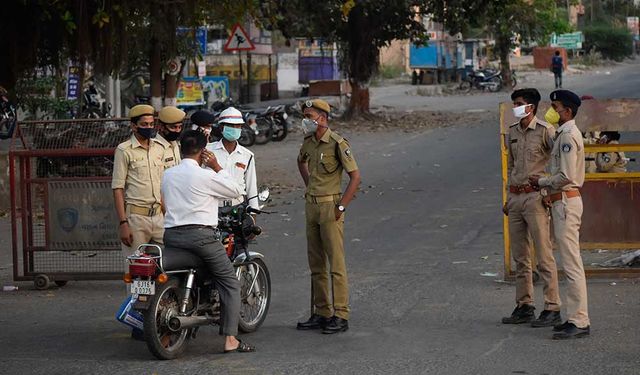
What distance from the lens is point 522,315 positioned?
363 inches

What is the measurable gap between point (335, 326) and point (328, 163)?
1.29 m

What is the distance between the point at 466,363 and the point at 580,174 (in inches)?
72.9

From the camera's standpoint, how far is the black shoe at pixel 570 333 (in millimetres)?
8547

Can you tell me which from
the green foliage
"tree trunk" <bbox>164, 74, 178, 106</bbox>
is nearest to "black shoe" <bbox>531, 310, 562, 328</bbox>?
"tree trunk" <bbox>164, 74, 178, 106</bbox>

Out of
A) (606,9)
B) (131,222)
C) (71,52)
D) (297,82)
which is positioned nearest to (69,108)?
(71,52)

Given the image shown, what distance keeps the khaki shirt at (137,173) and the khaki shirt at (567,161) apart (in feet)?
10.1

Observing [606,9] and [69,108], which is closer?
[69,108]

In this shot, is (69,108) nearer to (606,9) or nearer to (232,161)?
(232,161)

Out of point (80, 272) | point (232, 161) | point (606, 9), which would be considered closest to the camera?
point (232, 161)

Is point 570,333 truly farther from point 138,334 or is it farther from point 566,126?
point 138,334

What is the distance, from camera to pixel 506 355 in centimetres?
811

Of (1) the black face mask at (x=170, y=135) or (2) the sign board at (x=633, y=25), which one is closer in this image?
(1) the black face mask at (x=170, y=135)

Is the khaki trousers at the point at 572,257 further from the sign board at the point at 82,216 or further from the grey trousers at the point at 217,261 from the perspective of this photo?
the sign board at the point at 82,216

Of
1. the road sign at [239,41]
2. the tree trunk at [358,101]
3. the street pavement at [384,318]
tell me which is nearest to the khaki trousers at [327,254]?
the street pavement at [384,318]
